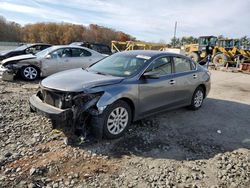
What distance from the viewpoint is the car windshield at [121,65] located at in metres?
4.46

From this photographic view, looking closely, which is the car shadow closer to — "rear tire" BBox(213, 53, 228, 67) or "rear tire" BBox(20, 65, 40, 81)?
"rear tire" BBox(20, 65, 40, 81)

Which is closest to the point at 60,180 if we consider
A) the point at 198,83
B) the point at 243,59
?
the point at 198,83

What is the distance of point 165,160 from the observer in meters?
3.59

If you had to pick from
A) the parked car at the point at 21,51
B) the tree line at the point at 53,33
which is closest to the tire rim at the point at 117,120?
the parked car at the point at 21,51

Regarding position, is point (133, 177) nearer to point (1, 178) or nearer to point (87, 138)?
point (87, 138)

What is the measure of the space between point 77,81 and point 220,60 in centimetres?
1571

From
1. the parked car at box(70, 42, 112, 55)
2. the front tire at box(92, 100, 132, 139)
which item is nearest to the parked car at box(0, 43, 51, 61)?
the parked car at box(70, 42, 112, 55)

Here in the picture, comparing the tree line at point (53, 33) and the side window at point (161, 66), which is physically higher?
the tree line at point (53, 33)

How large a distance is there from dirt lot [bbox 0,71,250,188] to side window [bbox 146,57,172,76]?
1.04m

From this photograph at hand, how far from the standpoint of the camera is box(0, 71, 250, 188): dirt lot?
3.05m

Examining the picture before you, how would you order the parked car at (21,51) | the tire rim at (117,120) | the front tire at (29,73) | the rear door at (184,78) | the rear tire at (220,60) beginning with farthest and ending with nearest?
the rear tire at (220,60) < the parked car at (21,51) < the front tire at (29,73) < the rear door at (184,78) < the tire rim at (117,120)

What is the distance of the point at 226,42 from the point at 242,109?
12.9 m

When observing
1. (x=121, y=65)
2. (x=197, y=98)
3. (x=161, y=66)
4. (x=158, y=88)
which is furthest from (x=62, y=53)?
(x=158, y=88)

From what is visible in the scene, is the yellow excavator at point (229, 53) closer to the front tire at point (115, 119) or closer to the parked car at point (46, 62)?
the parked car at point (46, 62)
